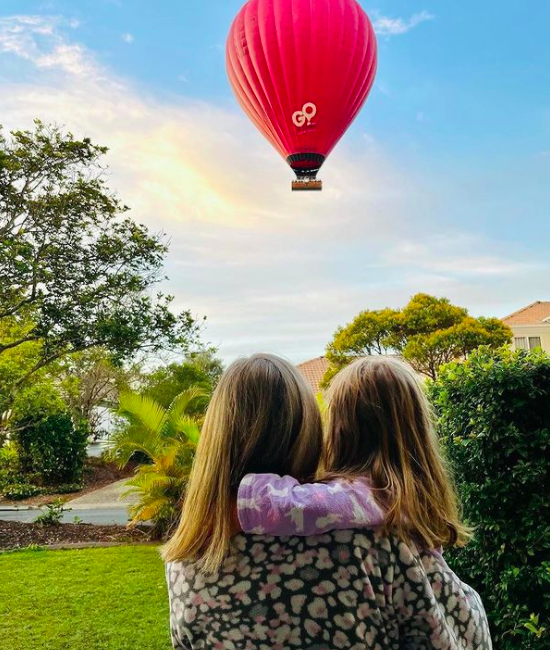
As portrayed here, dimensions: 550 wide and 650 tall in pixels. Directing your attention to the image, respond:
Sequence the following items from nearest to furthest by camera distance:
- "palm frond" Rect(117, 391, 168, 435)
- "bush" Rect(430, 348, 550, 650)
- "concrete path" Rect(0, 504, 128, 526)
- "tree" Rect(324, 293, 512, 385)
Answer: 1. "bush" Rect(430, 348, 550, 650)
2. "palm frond" Rect(117, 391, 168, 435)
3. "concrete path" Rect(0, 504, 128, 526)
4. "tree" Rect(324, 293, 512, 385)

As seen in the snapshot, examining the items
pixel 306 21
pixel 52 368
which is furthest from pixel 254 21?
pixel 52 368

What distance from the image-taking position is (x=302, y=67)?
26.6ft

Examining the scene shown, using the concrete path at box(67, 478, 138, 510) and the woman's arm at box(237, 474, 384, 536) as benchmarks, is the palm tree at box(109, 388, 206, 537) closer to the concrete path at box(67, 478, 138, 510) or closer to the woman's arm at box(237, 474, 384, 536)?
the concrete path at box(67, 478, 138, 510)

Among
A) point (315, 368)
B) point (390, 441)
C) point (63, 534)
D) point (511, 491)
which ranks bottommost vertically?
point (63, 534)

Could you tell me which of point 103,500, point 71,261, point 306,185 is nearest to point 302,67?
point 306,185

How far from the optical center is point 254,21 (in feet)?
27.2

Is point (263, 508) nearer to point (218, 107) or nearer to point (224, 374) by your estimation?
point (224, 374)

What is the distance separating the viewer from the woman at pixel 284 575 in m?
1.33

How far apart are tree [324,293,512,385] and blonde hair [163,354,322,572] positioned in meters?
22.1

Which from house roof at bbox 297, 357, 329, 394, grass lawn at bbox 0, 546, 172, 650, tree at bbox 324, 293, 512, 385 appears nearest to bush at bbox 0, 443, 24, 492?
grass lawn at bbox 0, 546, 172, 650

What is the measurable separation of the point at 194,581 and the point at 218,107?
1220 cm

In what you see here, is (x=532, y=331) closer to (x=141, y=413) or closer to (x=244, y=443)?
(x=141, y=413)

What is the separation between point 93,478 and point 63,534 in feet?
34.6

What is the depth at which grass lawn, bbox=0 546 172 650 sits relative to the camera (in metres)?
4.66
